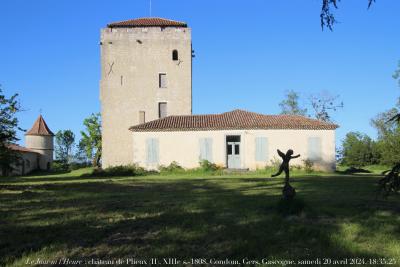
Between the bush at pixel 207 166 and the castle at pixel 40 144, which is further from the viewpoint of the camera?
the castle at pixel 40 144


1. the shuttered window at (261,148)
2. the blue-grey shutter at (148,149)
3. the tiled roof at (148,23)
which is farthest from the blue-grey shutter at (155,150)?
the tiled roof at (148,23)

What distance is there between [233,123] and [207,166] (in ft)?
11.1

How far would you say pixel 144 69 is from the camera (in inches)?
1329

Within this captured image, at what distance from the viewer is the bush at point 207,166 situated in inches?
1043

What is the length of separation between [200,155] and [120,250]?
70.0 ft

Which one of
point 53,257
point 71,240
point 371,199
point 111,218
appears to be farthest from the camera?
point 371,199

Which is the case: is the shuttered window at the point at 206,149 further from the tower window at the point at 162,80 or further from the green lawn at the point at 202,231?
the green lawn at the point at 202,231

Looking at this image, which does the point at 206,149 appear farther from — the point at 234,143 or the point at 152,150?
the point at 152,150

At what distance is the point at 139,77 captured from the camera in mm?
33719

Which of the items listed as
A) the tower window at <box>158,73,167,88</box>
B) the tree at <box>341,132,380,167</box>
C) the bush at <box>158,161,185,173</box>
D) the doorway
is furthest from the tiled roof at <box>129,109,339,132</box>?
the tree at <box>341,132,380,167</box>

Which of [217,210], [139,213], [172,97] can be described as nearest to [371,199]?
[217,210]

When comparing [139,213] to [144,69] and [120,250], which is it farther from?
[144,69]

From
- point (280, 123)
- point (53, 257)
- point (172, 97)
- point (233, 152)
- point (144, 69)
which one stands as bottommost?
point (53, 257)

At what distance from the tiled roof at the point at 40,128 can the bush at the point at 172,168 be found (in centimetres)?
2778
